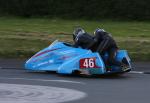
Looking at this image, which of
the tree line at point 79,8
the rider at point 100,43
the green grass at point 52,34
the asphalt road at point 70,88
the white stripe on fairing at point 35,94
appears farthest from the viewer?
the tree line at point 79,8

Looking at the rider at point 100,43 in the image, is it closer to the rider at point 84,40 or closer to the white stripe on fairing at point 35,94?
the rider at point 84,40

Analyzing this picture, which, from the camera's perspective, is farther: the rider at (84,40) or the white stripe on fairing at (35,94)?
the rider at (84,40)

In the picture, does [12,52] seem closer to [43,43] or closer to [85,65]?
[43,43]

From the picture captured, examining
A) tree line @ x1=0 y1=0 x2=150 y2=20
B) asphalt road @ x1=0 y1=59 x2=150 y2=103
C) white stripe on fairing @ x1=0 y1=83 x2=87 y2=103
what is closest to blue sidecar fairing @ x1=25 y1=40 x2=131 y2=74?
asphalt road @ x1=0 y1=59 x2=150 y2=103

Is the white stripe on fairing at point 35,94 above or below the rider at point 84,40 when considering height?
below

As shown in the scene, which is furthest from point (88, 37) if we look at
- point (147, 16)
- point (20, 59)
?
point (147, 16)

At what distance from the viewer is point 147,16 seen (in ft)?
110

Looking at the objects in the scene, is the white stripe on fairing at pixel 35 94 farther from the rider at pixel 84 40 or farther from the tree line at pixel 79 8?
the tree line at pixel 79 8

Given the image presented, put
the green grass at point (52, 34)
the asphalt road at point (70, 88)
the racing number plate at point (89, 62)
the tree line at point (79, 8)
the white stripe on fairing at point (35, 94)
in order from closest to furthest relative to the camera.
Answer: the white stripe on fairing at point (35, 94), the asphalt road at point (70, 88), the racing number plate at point (89, 62), the green grass at point (52, 34), the tree line at point (79, 8)

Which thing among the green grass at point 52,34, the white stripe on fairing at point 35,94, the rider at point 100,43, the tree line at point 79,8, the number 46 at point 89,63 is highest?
the tree line at point 79,8

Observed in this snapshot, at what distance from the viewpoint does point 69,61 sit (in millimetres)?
16328

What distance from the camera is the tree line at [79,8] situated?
→ 1329 inches

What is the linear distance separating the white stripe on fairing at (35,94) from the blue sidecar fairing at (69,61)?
7.05ft

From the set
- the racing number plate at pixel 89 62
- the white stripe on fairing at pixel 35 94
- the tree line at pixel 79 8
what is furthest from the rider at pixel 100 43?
the tree line at pixel 79 8
